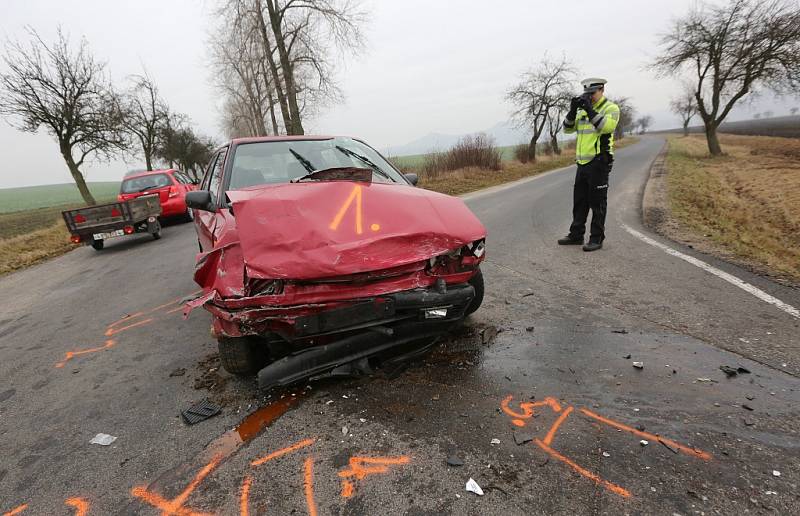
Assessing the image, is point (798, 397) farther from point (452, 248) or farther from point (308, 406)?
point (308, 406)

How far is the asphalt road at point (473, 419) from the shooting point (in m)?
1.67

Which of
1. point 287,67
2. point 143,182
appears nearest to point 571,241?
point 143,182

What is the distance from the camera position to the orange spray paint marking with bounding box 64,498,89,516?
5.77 ft

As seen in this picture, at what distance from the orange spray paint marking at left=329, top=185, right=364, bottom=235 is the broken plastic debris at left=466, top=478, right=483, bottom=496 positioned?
4.62ft

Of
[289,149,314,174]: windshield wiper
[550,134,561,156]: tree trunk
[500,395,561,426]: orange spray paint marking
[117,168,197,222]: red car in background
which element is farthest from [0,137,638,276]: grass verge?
[550,134,561,156]: tree trunk

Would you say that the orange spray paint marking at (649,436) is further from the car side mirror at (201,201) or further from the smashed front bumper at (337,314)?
the car side mirror at (201,201)

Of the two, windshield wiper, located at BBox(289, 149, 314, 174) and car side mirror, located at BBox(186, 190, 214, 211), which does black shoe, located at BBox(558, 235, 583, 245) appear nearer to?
Result: windshield wiper, located at BBox(289, 149, 314, 174)

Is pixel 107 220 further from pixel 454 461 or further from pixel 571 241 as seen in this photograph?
pixel 454 461

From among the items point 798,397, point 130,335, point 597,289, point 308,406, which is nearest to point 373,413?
point 308,406

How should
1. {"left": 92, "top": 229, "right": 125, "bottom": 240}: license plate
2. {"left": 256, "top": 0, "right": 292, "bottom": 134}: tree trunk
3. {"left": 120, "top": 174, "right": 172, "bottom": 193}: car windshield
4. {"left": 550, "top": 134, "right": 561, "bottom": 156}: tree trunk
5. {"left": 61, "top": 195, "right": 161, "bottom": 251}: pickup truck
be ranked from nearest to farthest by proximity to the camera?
{"left": 61, "top": 195, "right": 161, "bottom": 251}: pickup truck, {"left": 92, "top": 229, "right": 125, "bottom": 240}: license plate, {"left": 120, "top": 174, "right": 172, "bottom": 193}: car windshield, {"left": 256, "top": 0, "right": 292, "bottom": 134}: tree trunk, {"left": 550, "top": 134, "right": 561, "bottom": 156}: tree trunk

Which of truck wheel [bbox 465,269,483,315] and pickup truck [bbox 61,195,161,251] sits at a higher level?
pickup truck [bbox 61,195,161,251]

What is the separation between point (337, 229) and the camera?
2312 millimetres

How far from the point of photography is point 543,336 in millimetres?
2990

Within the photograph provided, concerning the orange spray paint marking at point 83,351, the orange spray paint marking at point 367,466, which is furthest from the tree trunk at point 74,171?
the orange spray paint marking at point 367,466
